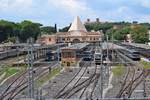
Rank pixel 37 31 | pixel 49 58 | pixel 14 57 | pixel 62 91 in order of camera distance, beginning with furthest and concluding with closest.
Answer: pixel 37 31 < pixel 14 57 < pixel 49 58 < pixel 62 91

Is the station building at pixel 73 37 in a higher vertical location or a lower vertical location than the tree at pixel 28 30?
lower

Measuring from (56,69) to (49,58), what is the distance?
7235 millimetres

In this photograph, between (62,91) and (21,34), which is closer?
(62,91)

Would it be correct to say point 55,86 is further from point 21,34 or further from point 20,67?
point 21,34

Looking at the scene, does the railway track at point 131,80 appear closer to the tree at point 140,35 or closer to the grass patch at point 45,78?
the grass patch at point 45,78

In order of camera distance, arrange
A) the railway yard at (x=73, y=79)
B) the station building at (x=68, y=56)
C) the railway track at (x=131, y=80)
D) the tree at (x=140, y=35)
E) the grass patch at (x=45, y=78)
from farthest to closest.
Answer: the tree at (x=140, y=35) → the station building at (x=68, y=56) → the grass patch at (x=45, y=78) → the railway track at (x=131, y=80) → the railway yard at (x=73, y=79)

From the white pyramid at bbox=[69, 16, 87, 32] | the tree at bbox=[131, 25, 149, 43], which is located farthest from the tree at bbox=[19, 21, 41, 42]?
the tree at bbox=[131, 25, 149, 43]

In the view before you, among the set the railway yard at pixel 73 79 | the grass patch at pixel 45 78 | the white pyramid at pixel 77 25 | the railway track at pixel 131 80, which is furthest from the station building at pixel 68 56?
the white pyramid at pixel 77 25

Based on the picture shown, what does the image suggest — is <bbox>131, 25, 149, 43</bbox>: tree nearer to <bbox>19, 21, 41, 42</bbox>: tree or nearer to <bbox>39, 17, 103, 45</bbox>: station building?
<bbox>39, 17, 103, 45</bbox>: station building

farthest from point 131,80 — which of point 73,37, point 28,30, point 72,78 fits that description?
point 73,37

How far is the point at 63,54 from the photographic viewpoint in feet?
176

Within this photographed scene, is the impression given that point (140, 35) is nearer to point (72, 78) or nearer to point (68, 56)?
point (68, 56)

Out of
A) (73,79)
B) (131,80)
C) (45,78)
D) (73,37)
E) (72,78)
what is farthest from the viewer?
(73,37)

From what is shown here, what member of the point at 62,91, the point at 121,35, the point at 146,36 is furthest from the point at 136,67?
the point at 121,35
